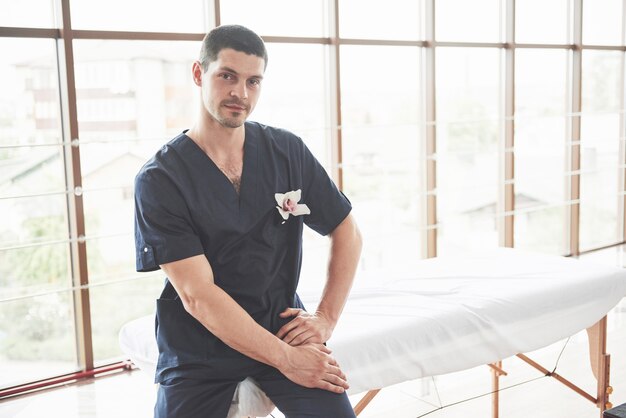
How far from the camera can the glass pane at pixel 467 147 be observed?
15.6 feet

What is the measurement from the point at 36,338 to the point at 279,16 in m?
2.02

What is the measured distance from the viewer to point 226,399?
1720 mm

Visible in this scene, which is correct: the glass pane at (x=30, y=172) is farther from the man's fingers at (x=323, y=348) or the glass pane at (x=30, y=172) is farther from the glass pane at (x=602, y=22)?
the glass pane at (x=602, y=22)

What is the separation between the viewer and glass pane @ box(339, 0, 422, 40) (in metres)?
4.21

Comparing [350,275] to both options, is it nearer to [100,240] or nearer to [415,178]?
[100,240]

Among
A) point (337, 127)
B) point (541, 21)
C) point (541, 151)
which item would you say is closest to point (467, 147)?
point (541, 151)

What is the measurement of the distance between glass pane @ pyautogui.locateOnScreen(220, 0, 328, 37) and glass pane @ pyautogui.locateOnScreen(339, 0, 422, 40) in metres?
0.17

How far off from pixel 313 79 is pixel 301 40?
264mm

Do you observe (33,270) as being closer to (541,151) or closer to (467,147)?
(467,147)

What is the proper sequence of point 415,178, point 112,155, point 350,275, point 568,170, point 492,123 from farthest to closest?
point 568,170 < point 492,123 < point 415,178 < point 112,155 < point 350,275

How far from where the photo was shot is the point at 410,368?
209 centimetres

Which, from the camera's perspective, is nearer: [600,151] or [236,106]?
[236,106]

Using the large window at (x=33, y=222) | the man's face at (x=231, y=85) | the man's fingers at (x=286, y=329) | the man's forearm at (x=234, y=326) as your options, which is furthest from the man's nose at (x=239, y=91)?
the large window at (x=33, y=222)

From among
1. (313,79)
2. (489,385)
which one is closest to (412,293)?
(489,385)
